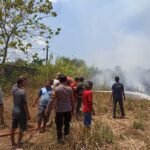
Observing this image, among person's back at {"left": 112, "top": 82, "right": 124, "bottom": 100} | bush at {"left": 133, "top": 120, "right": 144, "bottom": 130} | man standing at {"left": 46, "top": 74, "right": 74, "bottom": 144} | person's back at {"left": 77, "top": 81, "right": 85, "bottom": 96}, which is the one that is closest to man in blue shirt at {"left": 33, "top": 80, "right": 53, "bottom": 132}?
person's back at {"left": 77, "top": 81, "right": 85, "bottom": 96}

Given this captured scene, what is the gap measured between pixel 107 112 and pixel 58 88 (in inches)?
278

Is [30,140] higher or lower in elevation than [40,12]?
lower

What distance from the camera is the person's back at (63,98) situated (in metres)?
12.6

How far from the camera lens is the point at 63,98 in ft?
41.7

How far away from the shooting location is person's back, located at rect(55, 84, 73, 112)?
12.6m

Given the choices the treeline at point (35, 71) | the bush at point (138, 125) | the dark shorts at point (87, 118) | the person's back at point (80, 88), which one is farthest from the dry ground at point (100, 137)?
the treeline at point (35, 71)

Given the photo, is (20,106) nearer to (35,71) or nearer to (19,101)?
(19,101)

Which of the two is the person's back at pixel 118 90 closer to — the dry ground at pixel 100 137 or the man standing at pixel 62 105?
the dry ground at pixel 100 137

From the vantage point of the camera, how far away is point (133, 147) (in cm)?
1286

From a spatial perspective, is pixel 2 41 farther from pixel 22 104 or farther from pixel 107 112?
pixel 22 104

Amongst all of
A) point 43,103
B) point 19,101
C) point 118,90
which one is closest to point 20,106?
point 19,101

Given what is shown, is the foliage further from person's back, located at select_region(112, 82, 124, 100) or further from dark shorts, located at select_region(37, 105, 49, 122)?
dark shorts, located at select_region(37, 105, 49, 122)

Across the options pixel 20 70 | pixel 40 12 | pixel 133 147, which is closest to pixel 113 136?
pixel 133 147

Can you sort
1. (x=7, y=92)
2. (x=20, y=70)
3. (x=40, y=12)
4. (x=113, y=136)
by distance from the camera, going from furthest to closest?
(x=20, y=70) < (x=7, y=92) < (x=40, y=12) < (x=113, y=136)
